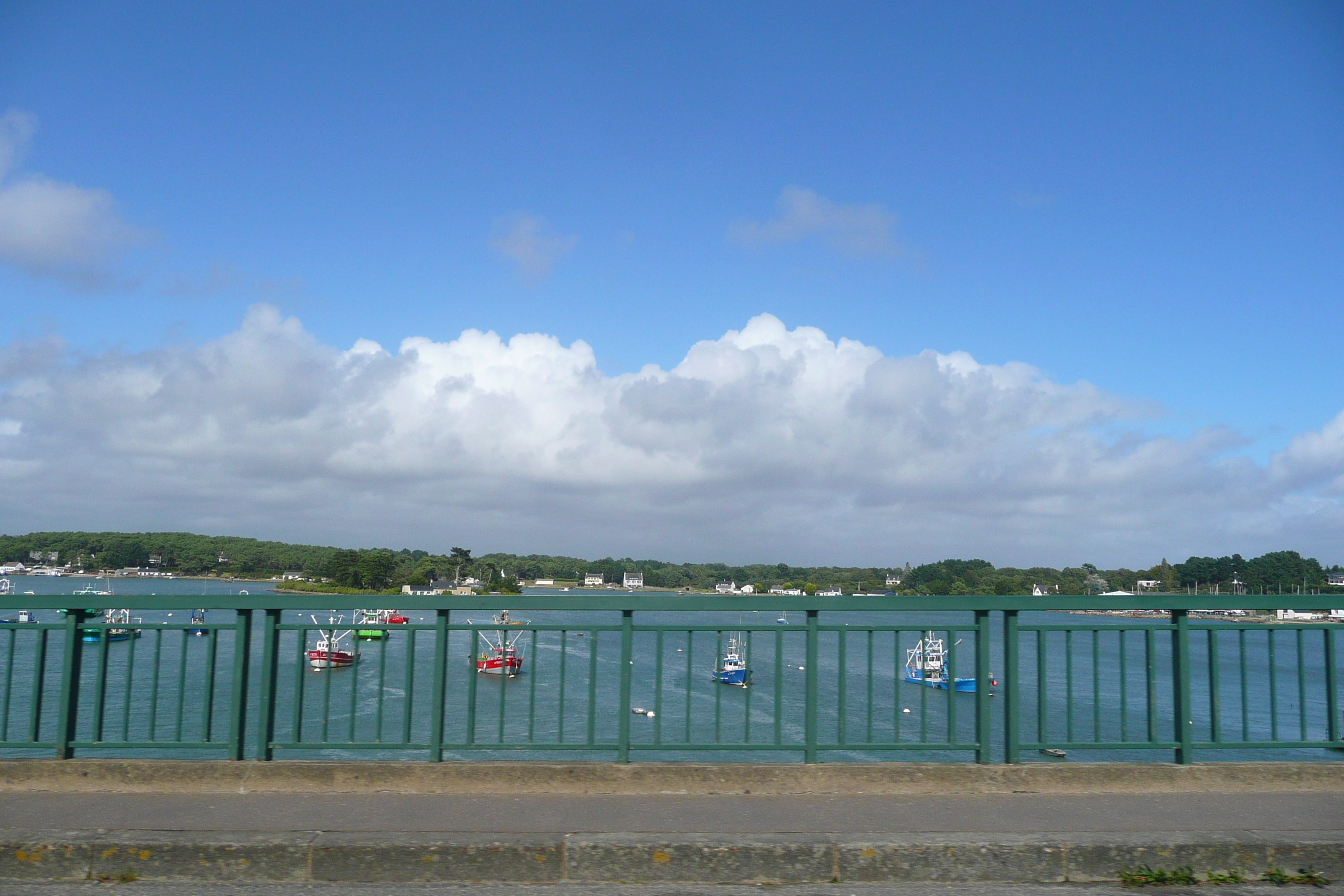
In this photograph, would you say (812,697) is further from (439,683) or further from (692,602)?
(439,683)

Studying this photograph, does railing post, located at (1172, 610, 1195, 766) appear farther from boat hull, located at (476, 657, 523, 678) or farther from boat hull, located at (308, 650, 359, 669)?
boat hull, located at (308, 650, 359, 669)

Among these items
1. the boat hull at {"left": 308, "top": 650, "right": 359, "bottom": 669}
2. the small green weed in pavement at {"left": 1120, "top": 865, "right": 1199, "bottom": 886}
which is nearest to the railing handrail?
the boat hull at {"left": 308, "top": 650, "right": 359, "bottom": 669}

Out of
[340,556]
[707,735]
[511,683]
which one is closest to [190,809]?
[707,735]

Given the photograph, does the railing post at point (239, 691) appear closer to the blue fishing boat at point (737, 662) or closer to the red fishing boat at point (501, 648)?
the red fishing boat at point (501, 648)

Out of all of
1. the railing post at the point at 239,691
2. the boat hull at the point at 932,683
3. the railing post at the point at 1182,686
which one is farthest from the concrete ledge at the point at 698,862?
the railing post at the point at 1182,686

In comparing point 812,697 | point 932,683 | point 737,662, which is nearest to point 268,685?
point 812,697

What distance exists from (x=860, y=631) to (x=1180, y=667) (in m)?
2.42

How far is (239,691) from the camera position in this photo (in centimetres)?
631

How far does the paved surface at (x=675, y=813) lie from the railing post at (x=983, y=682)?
0.38m

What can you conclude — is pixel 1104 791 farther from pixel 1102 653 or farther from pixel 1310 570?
pixel 1310 570

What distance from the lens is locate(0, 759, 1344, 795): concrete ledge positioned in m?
6.18

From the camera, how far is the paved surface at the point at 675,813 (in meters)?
5.38

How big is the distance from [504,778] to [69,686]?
10.5ft

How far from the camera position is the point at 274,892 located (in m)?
4.82
